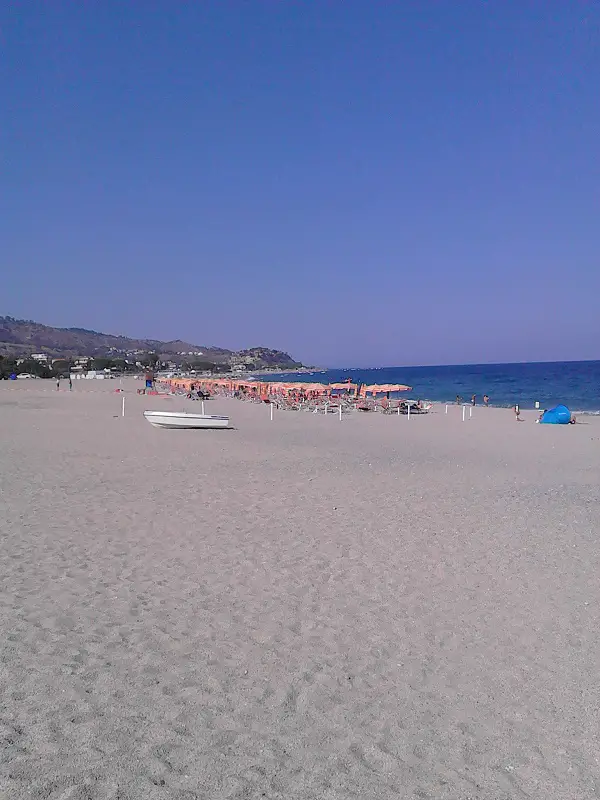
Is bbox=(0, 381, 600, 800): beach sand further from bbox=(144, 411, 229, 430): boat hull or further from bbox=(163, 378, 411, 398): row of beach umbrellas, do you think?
bbox=(163, 378, 411, 398): row of beach umbrellas

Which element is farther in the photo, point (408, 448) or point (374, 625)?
point (408, 448)

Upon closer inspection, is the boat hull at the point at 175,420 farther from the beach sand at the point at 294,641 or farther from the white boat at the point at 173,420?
the beach sand at the point at 294,641

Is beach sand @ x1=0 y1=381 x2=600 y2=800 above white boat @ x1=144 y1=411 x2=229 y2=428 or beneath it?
beneath

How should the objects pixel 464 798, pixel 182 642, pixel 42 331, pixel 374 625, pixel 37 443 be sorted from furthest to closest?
pixel 42 331, pixel 37 443, pixel 374 625, pixel 182 642, pixel 464 798

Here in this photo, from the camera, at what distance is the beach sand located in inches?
112

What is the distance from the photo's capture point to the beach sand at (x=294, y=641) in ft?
9.37

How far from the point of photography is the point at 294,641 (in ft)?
14.0

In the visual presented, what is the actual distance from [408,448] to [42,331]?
578 feet

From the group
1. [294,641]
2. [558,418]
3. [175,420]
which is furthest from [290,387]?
[294,641]

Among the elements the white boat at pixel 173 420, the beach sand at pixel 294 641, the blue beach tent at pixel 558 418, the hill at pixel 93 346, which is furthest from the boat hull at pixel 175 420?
the hill at pixel 93 346

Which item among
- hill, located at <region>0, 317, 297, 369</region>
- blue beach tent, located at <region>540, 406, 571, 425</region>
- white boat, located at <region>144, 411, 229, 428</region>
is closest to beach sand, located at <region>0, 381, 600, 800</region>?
white boat, located at <region>144, 411, 229, 428</region>

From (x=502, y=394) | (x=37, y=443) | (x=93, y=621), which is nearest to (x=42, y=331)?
(x=502, y=394)

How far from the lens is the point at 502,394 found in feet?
178

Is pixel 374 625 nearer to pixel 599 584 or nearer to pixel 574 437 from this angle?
pixel 599 584
